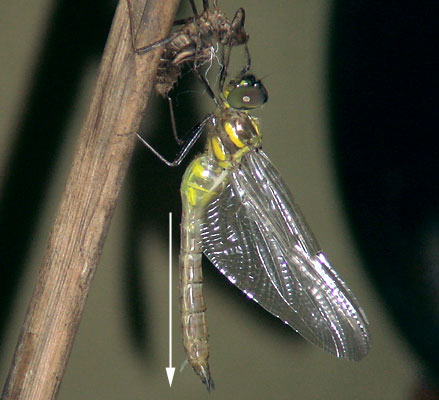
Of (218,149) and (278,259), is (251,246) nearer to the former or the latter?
(278,259)

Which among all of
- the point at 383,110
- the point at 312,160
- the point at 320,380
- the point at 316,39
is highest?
the point at 316,39

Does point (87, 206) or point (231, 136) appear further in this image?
point (231, 136)

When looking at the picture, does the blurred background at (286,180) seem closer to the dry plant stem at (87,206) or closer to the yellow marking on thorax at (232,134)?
the yellow marking on thorax at (232,134)

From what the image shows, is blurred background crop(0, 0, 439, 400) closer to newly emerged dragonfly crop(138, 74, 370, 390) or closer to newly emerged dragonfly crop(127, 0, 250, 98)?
newly emerged dragonfly crop(138, 74, 370, 390)

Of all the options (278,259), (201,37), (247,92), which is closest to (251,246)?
(278,259)

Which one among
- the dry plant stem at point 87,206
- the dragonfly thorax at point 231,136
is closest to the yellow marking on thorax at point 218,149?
the dragonfly thorax at point 231,136

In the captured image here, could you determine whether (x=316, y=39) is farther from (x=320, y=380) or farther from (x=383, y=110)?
(x=320, y=380)

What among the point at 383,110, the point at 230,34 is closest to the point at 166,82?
the point at 230,34
